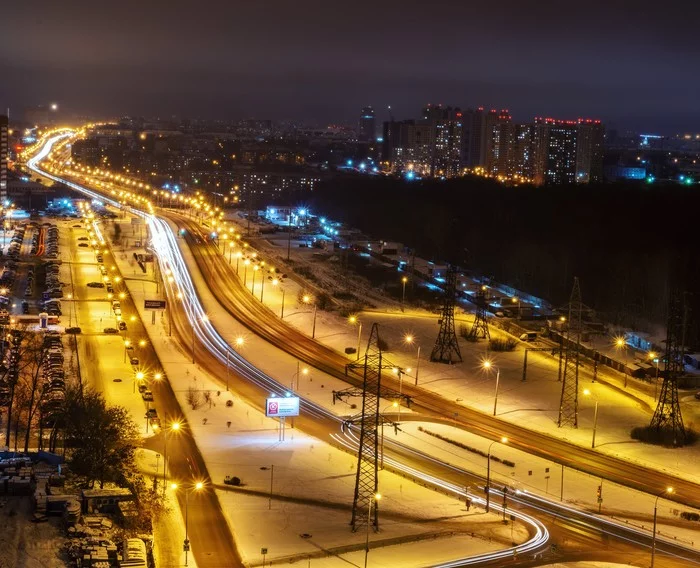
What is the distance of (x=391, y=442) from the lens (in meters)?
16.9

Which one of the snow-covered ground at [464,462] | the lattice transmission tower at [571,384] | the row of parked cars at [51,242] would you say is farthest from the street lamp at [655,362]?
the row of parked cars at [51,242]

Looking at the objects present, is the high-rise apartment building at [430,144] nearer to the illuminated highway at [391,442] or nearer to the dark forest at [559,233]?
the dark forest at [559,233]

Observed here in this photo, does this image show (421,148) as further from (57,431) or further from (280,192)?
(57,431)

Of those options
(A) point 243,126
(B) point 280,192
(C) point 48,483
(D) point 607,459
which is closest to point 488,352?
(D) point 607,459

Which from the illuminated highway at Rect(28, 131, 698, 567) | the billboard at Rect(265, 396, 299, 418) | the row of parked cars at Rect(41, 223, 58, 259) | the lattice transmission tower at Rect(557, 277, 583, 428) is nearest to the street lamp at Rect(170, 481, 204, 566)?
the billboard at Rect(265, 396, 299, 418)

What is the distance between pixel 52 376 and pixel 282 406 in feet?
16.7

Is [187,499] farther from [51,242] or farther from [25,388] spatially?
[51,242]

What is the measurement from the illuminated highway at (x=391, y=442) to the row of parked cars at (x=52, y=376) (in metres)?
3.00

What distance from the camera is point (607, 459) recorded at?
16719mm

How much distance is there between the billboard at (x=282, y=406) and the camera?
17.2 metres

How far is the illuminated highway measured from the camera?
13180 millimetres

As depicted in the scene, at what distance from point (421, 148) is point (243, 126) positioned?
89.4 metres

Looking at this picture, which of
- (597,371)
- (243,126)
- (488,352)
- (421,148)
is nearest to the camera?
(597,371)

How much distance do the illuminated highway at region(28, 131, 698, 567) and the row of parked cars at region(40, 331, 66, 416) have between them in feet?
9.85
